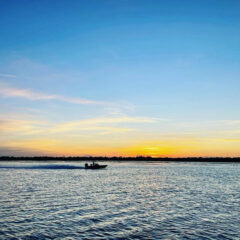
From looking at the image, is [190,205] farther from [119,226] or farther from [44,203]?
[44,203]

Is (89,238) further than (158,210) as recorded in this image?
No

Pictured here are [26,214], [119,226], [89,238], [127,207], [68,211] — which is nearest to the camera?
[89,238]

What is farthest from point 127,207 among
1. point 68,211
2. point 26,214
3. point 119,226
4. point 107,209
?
point 26,214

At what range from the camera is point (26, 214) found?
28.2 meters

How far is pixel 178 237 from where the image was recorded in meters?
21.2

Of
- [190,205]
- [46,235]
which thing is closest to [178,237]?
[46,235]

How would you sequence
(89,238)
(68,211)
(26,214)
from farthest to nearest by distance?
1. (68,211)
2. (26,214)
3. (89,238)

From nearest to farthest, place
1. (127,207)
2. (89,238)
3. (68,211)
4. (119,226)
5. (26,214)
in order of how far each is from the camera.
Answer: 1. (89,238)
2. (119,226)
3. (26,214)
4. (68,211)
5. (127,207)

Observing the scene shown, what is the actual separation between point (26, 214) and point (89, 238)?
1052 centimetres

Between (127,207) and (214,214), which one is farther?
(127,207)

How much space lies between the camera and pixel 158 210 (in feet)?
105

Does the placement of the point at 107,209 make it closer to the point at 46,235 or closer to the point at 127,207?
the point at 127,207

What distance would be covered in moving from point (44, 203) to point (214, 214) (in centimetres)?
1999

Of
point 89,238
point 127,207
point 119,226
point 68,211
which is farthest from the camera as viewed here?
point 127,207
